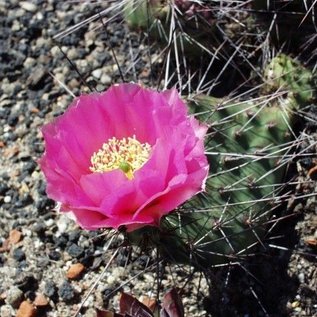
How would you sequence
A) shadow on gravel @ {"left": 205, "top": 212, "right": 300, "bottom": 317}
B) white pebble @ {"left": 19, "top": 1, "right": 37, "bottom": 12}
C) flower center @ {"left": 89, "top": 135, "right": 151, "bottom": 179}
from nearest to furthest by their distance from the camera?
flower center @ {"left": 89, "top": 135, "right": 151, "bottom": 179} → shadow on gravel @ {"left": 205, "top": 212, "right": 300, "bottom": 317} → white pebble @ {"left": 19, "top": 1, "right": 37, "bottom": 12}

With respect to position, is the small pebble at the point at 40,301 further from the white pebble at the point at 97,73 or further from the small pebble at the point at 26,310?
the white pebble at the point at 97,73

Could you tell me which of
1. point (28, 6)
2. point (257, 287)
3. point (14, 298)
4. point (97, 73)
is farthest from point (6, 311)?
point (28, 6)

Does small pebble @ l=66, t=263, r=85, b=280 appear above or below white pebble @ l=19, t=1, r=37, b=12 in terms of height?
below

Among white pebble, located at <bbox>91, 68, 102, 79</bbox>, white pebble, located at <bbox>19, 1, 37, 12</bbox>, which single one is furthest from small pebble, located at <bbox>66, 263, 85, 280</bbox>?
white pebble, located at <bbox>19, 1, 37, 12</bbox>

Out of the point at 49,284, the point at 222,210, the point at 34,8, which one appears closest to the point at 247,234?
the point at 222,210

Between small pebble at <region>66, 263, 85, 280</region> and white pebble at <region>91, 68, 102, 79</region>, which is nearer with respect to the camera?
small pebble at <region>66, 263, 85, 280</region>

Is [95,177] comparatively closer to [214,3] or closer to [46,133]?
[46,133]

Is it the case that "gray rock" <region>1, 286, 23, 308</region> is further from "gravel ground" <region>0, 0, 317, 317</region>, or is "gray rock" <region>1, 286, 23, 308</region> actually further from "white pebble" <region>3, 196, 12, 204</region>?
"white pebble" <region>3, 196, 12, 204</region>
